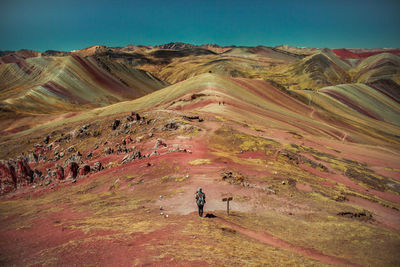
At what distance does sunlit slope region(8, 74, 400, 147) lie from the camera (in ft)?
131

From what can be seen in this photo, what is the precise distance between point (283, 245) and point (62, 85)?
100 m

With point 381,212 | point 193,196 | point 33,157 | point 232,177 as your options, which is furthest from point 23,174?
Answer: point 381,212

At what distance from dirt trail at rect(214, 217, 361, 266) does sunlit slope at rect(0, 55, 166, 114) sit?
78.5m

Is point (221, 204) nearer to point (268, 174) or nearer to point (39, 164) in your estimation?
point (268, 174)

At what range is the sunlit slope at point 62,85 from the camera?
76525 mm

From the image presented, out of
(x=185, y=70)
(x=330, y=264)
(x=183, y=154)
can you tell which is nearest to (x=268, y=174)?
(x=183, y=154)

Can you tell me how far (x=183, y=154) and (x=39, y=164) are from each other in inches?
895

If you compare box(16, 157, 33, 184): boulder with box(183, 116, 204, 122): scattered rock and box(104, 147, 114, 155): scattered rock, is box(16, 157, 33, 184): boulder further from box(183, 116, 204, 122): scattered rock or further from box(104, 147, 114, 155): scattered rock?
box(183, 116, 204, 122): scattered rock

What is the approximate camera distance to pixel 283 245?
10.0 m

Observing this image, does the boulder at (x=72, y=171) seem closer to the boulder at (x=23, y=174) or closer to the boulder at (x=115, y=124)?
the boulder at (x=23, y=174)

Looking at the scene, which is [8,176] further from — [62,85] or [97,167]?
[62,85]

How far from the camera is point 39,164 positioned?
102ft

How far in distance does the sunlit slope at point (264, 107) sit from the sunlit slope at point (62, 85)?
29.2m

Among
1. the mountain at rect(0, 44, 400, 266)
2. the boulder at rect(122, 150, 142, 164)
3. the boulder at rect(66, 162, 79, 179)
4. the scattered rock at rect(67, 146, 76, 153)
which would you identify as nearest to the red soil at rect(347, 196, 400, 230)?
the mountain at rect(0, 44, 400, 266)
